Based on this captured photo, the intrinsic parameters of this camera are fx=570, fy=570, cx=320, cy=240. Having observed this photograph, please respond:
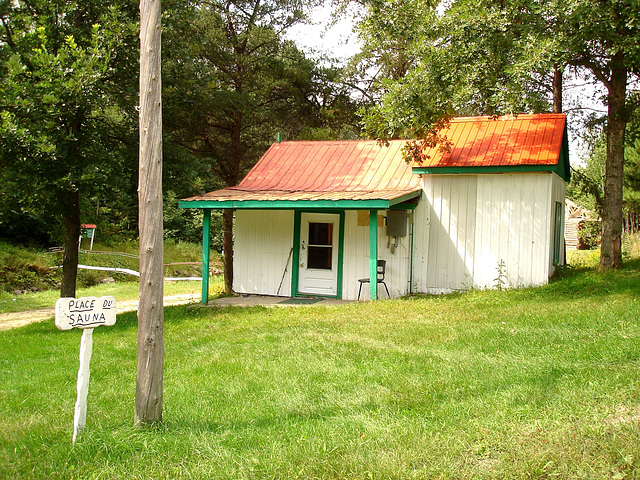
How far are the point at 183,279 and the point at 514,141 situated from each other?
A: 64.0 feet

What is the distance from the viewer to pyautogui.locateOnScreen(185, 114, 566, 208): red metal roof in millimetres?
12734

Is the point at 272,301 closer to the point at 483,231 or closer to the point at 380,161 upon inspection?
the point at 380,161

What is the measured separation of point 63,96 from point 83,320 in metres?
8.53

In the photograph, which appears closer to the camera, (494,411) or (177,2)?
(494,411)

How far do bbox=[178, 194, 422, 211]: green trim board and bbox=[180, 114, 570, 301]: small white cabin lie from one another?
24 mm

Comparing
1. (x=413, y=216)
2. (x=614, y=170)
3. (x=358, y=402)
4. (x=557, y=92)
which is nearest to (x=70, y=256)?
(x=413, y=216)

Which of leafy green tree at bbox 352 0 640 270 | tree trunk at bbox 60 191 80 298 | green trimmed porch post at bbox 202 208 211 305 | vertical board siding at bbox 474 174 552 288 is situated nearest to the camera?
leafy green tree at bbox 352 0 640 270

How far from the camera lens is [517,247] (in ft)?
41.7

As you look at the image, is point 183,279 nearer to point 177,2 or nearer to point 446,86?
point 177,2

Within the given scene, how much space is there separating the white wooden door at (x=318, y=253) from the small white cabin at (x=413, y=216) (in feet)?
0.08

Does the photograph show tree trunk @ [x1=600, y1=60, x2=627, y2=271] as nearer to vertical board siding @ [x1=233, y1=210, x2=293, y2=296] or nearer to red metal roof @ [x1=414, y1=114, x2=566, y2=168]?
red metal roof @ [x1=414, y1=114, x2=566, y2=168]

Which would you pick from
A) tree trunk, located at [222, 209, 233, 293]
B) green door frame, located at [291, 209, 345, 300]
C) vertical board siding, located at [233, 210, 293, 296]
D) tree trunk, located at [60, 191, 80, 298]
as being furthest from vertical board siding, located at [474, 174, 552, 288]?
tree trunk, located at [60, 191, 80, 298]

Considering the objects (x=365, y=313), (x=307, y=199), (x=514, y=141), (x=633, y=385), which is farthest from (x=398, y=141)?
(x=633, y=385)

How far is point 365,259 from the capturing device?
13.7m
